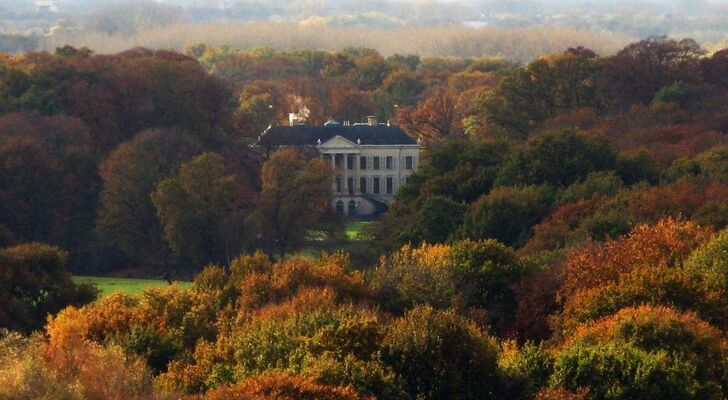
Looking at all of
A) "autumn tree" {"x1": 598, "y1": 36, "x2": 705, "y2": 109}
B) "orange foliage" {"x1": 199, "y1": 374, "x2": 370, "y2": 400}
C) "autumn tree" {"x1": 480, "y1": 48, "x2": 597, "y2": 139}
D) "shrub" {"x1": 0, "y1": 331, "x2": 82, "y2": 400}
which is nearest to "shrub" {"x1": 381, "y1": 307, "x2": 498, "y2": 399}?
"orange foliage" {"x1": 199, "y1": 374, "x2": 370, "y2": 400}

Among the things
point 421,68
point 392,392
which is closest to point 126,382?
point 392,392

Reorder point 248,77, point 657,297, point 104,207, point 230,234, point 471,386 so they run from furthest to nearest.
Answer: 1. point 248,77
2. point 104,207
3. point 230,234
4. point 657,297
5. point 471,386

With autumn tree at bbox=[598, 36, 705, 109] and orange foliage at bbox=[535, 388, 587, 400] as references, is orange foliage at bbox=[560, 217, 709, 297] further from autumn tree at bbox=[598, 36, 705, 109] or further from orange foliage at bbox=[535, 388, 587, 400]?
autumn tree at bbox=[598, 36, 705, 109]

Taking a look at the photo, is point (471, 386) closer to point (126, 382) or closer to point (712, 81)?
point (126, 382)

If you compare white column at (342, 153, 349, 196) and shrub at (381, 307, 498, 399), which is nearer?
shrub at (381, 307, 498, 399)

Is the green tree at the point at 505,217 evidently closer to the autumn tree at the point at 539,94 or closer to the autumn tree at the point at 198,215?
the autumn tree at the point at 198,215

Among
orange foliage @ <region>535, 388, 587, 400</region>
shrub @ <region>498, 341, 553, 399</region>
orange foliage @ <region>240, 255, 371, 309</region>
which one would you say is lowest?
orange foliage @ <region>240, 255, 371, 309</region>

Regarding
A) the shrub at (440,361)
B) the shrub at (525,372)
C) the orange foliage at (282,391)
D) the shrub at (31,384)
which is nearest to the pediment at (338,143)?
the shrub at (525,372)
